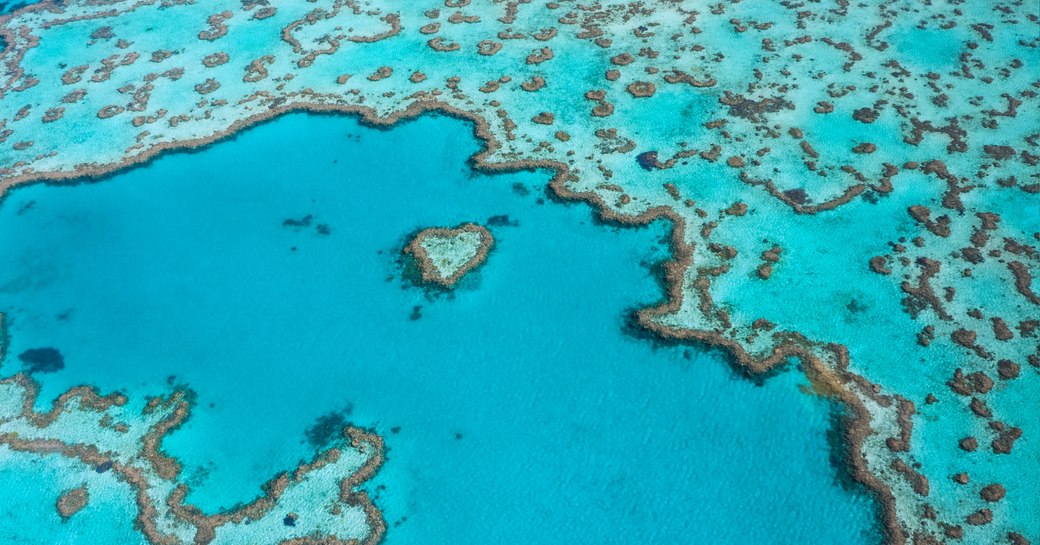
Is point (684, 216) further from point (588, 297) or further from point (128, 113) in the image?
point (128, 113)

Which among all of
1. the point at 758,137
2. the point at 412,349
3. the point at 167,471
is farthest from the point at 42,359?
the point at 758,137

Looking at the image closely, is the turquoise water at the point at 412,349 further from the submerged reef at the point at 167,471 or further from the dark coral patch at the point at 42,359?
the submerged reef at the point at 167,471

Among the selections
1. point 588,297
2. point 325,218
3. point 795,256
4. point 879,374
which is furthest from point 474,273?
point 879,374

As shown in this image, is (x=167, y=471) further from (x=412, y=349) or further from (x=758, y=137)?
(x=758, y=137)

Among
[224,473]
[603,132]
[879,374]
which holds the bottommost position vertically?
[224,473]

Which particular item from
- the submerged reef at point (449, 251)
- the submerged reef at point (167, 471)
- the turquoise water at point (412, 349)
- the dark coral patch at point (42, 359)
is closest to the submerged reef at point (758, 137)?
the submerged reef at point (167, 471)

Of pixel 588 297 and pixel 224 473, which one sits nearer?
pixel 224 473

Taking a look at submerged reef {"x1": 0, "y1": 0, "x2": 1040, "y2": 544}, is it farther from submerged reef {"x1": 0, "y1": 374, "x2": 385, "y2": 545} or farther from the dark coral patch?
the dark coral patch

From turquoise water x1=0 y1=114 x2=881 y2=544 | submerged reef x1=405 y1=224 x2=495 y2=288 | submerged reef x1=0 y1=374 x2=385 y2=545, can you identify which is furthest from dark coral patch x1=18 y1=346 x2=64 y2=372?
submerged reef x1=405 y1=224 x2=495 y2=288
